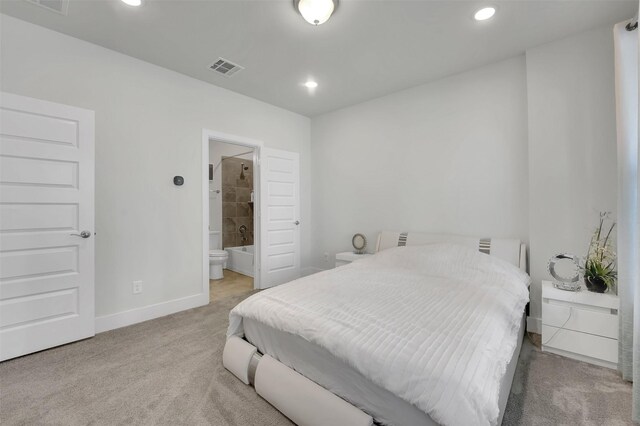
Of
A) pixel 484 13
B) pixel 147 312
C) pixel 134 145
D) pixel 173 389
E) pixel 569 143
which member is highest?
pixel 484 13

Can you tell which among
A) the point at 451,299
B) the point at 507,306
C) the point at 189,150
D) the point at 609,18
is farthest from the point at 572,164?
the point at 189,150

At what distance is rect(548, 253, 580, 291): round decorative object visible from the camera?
2174mm

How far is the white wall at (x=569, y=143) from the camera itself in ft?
7.42

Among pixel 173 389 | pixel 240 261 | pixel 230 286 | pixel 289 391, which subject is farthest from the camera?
pixel 240 261

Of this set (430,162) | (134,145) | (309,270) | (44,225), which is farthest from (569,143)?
(44,225)

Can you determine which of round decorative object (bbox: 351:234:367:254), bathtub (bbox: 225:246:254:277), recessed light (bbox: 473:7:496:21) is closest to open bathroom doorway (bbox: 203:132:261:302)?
bathtub (bbox: 225:246:254:277)

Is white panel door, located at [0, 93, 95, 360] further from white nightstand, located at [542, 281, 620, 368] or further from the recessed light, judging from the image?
white nightstand, located at [542, 281, 620, 368]

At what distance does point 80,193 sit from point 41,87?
93 centimetres

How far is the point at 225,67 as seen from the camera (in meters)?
2.97

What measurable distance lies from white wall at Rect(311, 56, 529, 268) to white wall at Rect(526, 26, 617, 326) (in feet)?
0.57

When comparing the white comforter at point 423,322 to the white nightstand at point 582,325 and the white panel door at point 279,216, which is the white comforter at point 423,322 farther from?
the white panel door at point 279,216

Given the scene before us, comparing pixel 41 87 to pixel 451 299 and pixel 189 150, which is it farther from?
pixel 451 299

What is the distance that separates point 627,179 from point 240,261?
493cm

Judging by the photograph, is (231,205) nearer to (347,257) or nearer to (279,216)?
(279,216)
